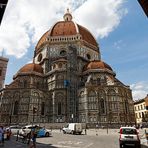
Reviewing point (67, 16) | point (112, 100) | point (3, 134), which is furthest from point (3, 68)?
point (67, 16)

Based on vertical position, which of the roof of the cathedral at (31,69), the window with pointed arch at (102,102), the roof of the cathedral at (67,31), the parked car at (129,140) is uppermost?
the roof of the cathedral at (67,31)

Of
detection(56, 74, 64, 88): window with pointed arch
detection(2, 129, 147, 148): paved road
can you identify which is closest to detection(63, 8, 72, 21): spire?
detection(56, 74, 64, 88): window with pointed arch

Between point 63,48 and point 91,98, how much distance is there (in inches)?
717

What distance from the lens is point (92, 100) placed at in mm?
42719

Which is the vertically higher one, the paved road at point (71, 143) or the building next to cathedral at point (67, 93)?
the building next to cathedral at point (67, 93)

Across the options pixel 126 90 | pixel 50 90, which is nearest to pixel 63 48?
pixel 50 90

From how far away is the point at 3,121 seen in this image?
41.1 m

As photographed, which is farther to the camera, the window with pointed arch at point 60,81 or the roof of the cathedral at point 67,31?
the roof of the cathedral at point 67,31

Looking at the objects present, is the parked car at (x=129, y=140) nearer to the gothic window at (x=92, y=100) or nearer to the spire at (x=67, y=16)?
the gothic window at (x=92, y=100)

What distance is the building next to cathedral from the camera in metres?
41.4

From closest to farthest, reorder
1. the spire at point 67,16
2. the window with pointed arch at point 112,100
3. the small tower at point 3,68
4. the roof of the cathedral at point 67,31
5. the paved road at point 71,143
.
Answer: the paved road at point 71,143 → the small tower at point 3,68 → the window with pointed arch at point 112,100 → the roof of the cathedral at point 67,31 → the spire at point 67,16

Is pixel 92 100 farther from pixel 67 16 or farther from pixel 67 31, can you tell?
pixel 67 16

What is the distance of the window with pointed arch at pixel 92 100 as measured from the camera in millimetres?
42047

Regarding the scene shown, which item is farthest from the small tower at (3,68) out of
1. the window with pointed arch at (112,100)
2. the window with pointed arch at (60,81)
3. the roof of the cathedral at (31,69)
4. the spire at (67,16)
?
the spire at (67,16)
